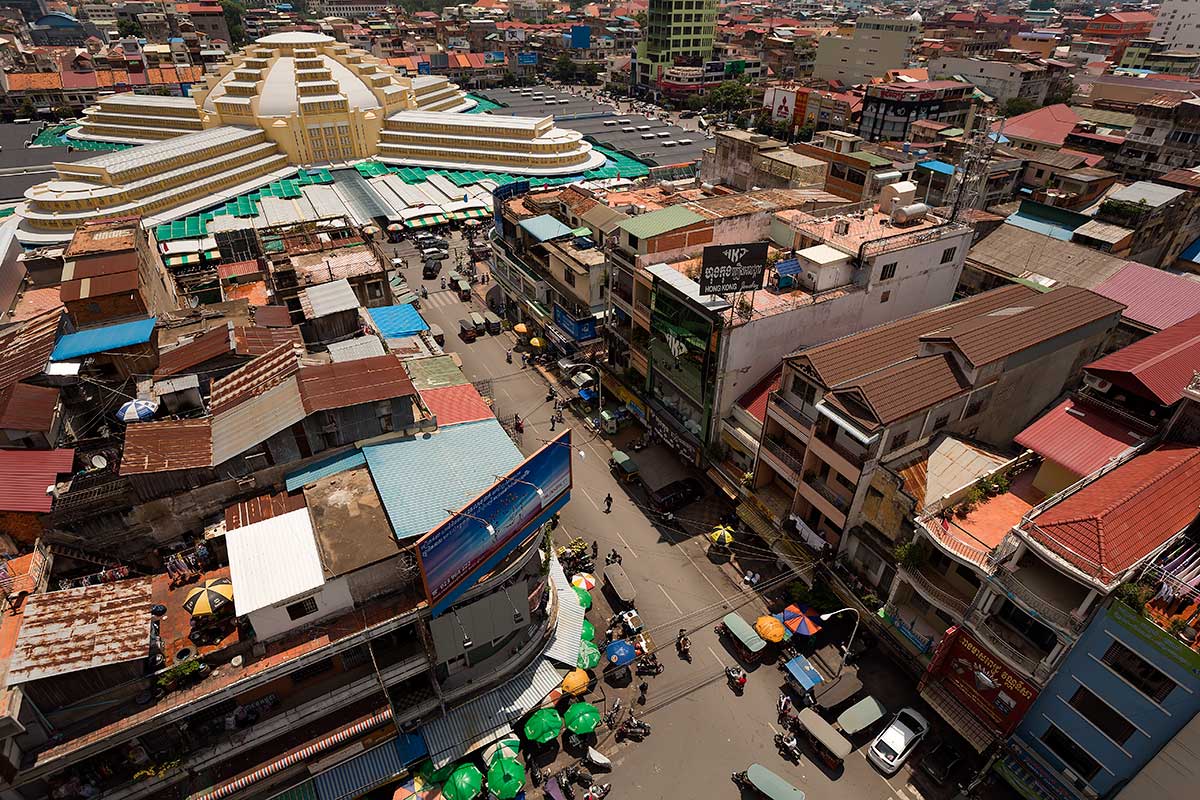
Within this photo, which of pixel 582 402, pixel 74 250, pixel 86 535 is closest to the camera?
pixel 86 535

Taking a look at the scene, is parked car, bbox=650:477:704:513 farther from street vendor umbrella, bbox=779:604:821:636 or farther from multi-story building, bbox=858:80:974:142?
multi-story building, bbox=858:80:974:142

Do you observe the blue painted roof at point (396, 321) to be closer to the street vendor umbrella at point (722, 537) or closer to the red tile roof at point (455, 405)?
the red tile roof at point (455, 405)

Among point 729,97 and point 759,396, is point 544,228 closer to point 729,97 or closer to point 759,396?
point 759,396

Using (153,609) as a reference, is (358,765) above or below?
below

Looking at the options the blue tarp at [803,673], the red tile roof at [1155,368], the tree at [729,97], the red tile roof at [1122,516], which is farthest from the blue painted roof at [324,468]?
the tree at [729,97]

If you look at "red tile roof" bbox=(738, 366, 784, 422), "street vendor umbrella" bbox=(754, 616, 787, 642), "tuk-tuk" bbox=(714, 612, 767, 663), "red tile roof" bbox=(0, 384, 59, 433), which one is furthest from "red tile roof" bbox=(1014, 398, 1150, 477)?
"red tile roof" bbox=(0, 384, 59, 433)

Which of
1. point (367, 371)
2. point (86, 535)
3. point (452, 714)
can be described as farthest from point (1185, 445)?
point (86, 535)

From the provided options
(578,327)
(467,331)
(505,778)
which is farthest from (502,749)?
(467,331)

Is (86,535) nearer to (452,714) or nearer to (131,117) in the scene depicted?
(452,714)
